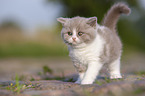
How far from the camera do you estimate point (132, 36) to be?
13922 millimetres

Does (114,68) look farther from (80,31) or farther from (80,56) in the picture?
(80,31)

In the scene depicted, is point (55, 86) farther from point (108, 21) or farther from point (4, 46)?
point (4, 46)

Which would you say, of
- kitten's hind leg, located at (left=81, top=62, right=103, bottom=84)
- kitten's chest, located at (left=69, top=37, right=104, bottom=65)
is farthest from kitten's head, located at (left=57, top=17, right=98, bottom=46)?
kitten's hind leg, located at (left=81, top=62, right=103, bottom=84)

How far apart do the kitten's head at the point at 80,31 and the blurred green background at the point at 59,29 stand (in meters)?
5.61

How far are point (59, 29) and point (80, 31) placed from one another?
6880 mm

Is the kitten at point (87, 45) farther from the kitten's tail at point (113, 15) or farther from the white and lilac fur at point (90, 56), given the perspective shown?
the kitten's tail at point (113, 15)

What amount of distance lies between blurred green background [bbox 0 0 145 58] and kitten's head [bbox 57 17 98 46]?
5.61 meters

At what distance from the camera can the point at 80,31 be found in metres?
3.44

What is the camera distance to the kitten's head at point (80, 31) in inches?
132

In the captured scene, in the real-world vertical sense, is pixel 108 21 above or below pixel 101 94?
above

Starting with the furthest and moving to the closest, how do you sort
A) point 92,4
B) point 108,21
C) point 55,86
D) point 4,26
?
point 4,26 → point 92,4 → point 108,21 → point 55,86

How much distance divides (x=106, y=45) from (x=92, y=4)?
28.7 ft

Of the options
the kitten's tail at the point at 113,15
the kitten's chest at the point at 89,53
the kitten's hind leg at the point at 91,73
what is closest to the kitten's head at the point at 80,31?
the kitten's chest at the point at 89,53

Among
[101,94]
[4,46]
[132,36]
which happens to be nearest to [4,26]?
[4,46]
